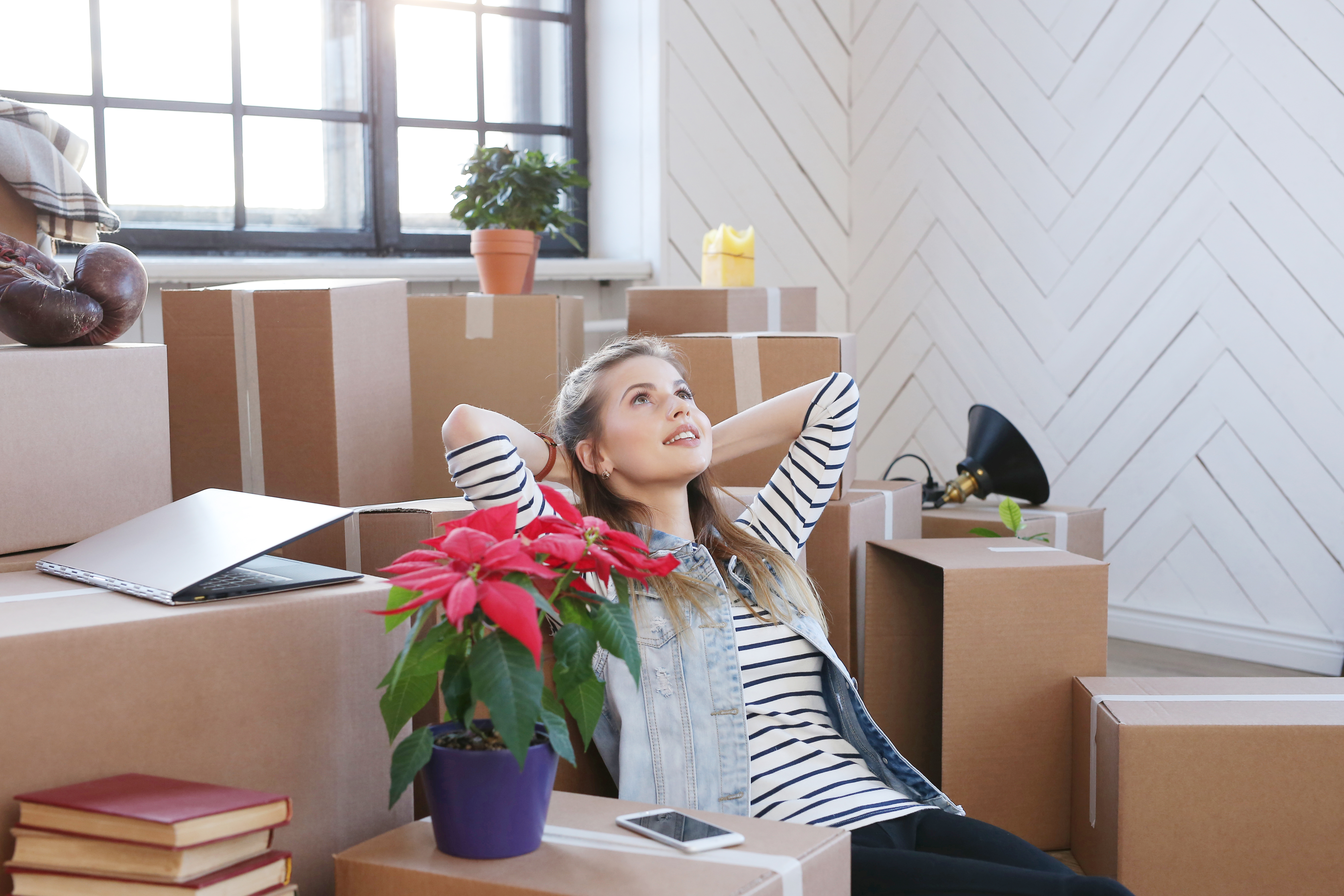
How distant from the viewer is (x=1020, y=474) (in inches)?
92.1

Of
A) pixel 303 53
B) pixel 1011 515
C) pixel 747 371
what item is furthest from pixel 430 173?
pixel 1011 515

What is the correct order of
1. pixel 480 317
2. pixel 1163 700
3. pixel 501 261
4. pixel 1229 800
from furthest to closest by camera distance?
pixel 501 261, pixel 480 317, pixel 1163 700, pixel 1229 800

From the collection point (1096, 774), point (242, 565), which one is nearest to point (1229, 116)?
point (1096, 774)

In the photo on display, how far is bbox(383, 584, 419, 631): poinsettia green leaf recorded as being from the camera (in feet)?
2.87

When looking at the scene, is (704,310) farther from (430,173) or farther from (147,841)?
(147,841)

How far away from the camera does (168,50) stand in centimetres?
251

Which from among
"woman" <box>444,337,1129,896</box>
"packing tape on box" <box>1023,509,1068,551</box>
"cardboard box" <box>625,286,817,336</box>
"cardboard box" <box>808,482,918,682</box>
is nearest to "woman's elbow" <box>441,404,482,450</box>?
"woman" <box>444,337,1129,896</box>

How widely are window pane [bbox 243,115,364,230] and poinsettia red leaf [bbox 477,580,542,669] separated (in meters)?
2.06

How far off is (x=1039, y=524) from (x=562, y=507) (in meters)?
1.44

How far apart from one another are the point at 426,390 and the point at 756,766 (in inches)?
38.5

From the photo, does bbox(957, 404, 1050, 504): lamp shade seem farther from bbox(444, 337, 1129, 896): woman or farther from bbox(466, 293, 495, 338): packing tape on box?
bbox(466, 293, 495, 338): packing tape on box

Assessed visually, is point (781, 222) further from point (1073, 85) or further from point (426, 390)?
point (426, 390)

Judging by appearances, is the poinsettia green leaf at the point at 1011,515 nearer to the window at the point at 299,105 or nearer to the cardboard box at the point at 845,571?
the cardboard box at the point at 845,571

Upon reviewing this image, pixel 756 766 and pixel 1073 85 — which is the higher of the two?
pixel 1073 85
